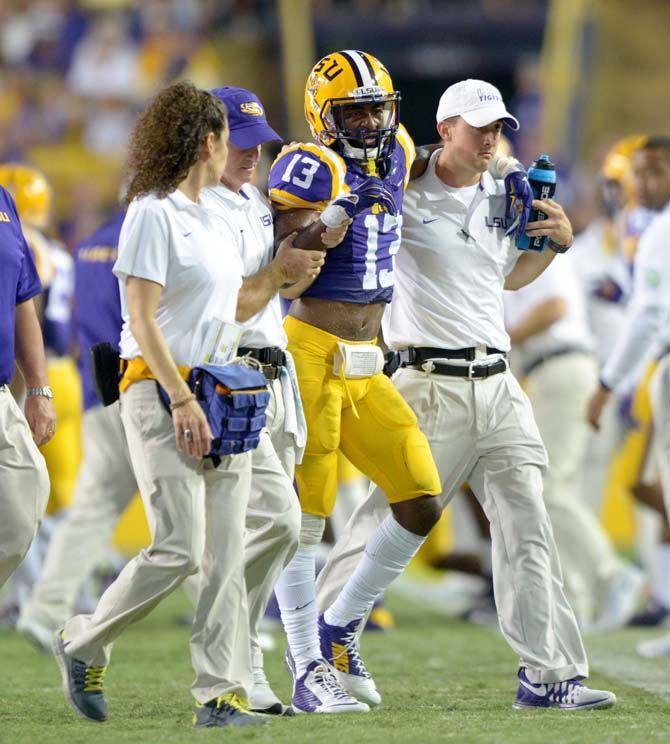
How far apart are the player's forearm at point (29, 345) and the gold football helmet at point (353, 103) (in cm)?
124

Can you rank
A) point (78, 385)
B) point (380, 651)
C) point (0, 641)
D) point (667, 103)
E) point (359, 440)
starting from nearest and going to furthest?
Result: point (359, 440) < point (380, 651) < point (0, 641) < point (78, 385) < point (667, 103)

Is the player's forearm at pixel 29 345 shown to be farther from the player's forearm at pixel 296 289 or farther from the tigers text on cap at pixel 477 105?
the tigers text on cap at pixel 477 105

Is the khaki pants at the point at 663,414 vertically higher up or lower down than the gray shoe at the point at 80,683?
higher up

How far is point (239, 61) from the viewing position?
60.7 feet

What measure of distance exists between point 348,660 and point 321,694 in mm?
276

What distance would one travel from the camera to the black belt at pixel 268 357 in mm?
5367

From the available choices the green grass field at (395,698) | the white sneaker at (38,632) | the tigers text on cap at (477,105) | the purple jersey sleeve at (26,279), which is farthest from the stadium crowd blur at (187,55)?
the purple jersey sleeve at (26,279)

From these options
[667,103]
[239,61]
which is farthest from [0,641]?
[667,103]

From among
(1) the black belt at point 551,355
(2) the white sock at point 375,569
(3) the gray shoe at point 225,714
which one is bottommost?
(3) the gray shoe at point 225,714

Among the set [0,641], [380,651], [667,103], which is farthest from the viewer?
[667,103]

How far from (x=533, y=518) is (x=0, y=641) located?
3590 millimetres

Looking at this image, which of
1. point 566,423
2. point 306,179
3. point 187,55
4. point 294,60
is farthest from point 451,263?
point 187,55

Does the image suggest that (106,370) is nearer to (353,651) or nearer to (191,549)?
(191,549)

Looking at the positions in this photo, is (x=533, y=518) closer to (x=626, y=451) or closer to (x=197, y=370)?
(x=197, y=370)
